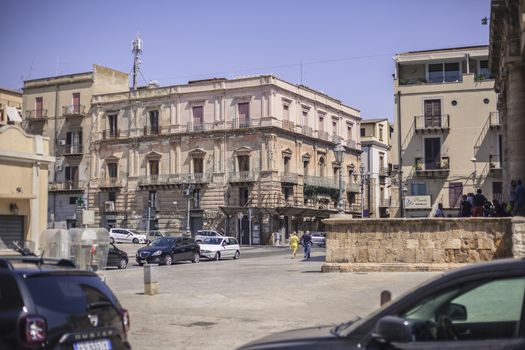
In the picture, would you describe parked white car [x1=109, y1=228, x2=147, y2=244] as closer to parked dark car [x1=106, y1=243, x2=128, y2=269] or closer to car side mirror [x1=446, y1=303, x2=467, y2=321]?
parked dark car [x1=106, y1=243, x2=128, y2=269]

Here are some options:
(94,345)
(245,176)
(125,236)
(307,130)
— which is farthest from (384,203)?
(94,345)

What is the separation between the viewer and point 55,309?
627cm

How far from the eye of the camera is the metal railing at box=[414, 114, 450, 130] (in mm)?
48156

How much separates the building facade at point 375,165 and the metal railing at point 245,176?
2200 cm

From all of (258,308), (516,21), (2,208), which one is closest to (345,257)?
(258,308)

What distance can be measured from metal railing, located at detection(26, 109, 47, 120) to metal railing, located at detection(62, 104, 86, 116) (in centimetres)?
276

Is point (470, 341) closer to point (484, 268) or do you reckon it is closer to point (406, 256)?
point (484, 268)

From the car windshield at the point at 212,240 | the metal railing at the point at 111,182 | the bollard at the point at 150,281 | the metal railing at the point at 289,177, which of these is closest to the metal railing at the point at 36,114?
the metal railing at the point at 111,182

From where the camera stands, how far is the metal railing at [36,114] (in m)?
71.5

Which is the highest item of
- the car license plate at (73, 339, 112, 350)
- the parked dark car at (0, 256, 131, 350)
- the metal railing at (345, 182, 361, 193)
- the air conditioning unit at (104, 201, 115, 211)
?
the metal railing at (345, 182, 361, 193)

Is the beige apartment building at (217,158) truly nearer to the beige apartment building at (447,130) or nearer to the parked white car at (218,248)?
the beige apartment building at (447,130)

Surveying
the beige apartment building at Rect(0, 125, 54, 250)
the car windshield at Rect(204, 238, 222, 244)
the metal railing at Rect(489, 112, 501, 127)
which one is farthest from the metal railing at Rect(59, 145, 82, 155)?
the metal railing at Rect(489, 112, 501, 127)

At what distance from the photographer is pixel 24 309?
240 inches

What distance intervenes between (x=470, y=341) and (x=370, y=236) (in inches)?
707
